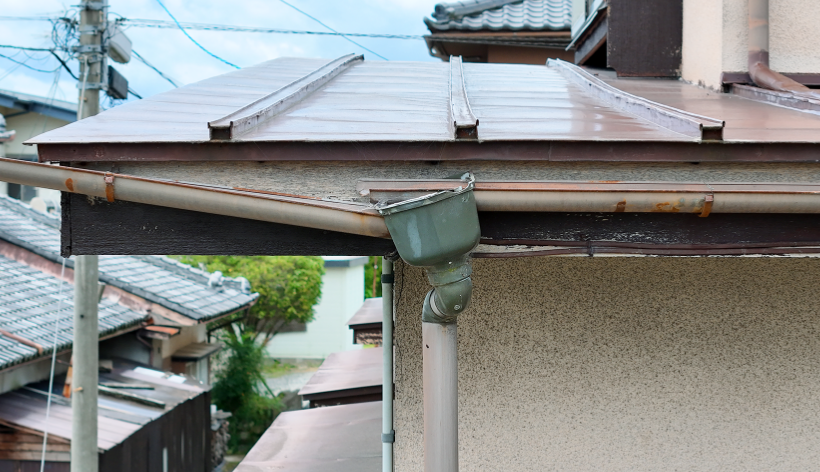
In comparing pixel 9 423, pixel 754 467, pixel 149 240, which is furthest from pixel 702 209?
pixel 9 423

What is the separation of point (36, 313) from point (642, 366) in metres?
8.59

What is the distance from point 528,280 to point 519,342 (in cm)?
30

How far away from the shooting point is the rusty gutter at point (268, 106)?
2.35 metres

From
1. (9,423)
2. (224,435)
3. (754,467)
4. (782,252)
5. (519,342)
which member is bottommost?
(224,435)

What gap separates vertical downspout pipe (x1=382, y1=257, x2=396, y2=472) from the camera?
288 centimetres

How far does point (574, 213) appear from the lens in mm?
2344

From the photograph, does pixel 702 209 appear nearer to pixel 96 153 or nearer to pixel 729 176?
pixel 729 176

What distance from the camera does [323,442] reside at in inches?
205

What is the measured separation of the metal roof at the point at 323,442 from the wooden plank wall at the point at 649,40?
394 cm

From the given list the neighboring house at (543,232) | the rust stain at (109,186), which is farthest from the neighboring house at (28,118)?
the rust stain at (109,186)

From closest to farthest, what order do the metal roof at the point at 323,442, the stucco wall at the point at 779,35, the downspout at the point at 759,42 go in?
the downspout at the point at 759,42 → the stucco wall at the point at 779,35 → the metal roof at the point at 323,442

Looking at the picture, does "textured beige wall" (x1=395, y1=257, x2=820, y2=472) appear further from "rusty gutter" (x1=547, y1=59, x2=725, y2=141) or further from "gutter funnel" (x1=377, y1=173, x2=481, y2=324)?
"gutter funnel" (x1=377, y1=173, x2=481, y2=324)

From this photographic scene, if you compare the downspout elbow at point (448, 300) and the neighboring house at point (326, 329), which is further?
the neighboring house at point (326, 329)

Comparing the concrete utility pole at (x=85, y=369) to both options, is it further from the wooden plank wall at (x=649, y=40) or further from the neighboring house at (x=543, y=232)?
the wooden plank wall at (x=649, y=40)
